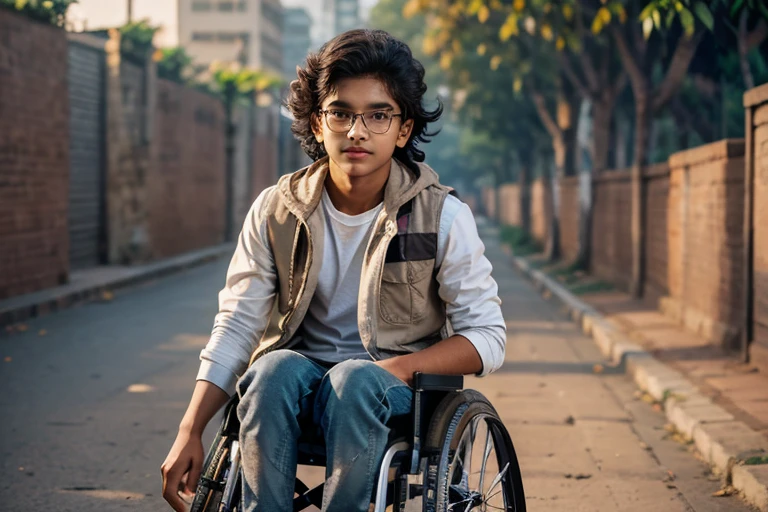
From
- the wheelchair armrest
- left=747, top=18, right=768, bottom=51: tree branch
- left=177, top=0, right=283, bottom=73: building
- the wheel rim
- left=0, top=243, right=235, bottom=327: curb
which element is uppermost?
left=177, top=0, right=283, bottom=73: building

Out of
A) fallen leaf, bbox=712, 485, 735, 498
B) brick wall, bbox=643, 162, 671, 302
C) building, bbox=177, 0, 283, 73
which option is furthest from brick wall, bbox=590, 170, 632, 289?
building, bbox=177, 0, 283, 73

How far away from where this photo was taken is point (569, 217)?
21281 millimetres

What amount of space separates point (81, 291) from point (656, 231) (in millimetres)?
6575

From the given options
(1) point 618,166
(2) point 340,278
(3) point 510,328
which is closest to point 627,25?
(3) point 510,328

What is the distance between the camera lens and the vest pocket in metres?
3.22

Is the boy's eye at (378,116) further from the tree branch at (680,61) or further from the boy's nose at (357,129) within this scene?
the tree branch at (680,61)

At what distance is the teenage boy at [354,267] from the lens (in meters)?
3.17

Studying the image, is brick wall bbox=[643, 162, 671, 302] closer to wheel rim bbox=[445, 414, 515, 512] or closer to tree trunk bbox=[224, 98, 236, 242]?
wheel rim bbox=[445, 414, 515, 512]

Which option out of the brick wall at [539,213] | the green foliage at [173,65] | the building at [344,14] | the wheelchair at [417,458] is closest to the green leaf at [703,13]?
the wheelchair at [417,458]

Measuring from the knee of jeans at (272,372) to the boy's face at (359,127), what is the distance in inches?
22.8

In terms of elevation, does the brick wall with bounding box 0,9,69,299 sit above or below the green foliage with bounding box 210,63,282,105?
below

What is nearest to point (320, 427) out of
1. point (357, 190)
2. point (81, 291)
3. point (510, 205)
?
point (357, 190)

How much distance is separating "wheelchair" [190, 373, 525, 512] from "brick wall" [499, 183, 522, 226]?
32181 mm

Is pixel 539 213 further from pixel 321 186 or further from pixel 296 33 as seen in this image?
pixel 296 33
